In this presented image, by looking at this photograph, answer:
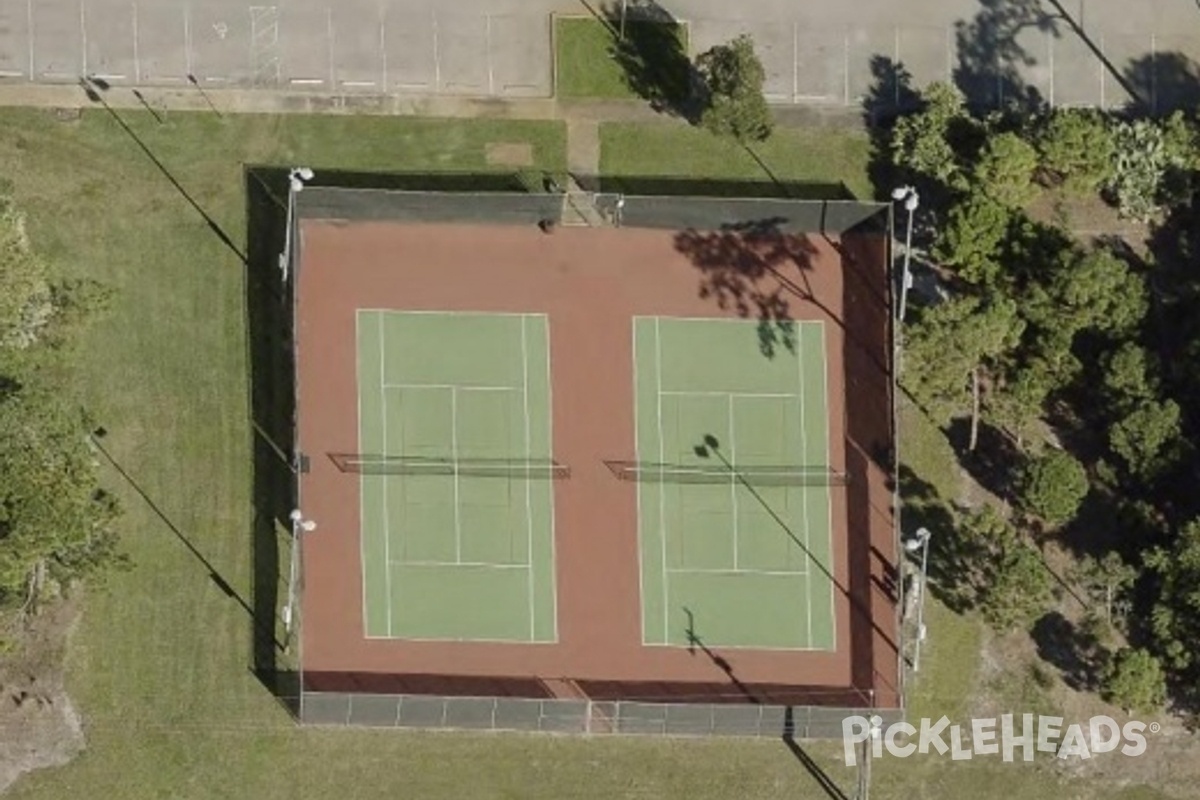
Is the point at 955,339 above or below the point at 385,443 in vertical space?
above

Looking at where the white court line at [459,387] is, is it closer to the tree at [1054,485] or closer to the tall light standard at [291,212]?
the tall light standard at [291,212]

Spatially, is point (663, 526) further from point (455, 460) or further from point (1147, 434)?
point (1147, 434)

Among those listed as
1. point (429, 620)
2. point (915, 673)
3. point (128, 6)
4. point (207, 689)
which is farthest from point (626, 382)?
point (128, 6)

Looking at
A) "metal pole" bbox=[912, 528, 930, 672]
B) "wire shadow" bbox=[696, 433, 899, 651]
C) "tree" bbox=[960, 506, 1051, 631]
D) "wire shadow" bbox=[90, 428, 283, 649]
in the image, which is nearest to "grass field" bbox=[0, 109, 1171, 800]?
"wire shadow" bbox=[90, 428, 283, 649]

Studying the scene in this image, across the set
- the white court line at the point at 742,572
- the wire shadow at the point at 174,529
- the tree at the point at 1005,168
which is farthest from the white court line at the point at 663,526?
the wire shadow at the point at 174,529

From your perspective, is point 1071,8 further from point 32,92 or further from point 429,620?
point 32,92

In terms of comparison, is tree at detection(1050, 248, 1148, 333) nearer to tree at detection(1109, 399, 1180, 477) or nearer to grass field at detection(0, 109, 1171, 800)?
tree at detection(1109, 399, 1180, 477)

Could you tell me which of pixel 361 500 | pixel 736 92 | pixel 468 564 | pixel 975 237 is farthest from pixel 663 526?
pixel 736 92
